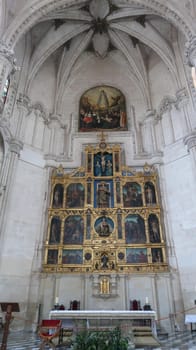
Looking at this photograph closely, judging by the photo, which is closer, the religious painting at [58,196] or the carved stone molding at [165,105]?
the religious painting at [58,196]

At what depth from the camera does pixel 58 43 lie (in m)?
17.8

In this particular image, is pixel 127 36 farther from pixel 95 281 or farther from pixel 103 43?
pixel 95 281

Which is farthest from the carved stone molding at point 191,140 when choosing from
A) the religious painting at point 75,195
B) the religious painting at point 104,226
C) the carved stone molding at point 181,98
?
the religious painting at point 75,195

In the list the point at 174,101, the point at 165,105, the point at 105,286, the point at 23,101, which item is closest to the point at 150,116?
the point at 165,105

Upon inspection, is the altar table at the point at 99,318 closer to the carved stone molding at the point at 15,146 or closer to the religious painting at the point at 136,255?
the religious painting at the point at 136,255

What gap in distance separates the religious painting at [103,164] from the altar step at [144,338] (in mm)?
8486

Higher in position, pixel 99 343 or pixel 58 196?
pixel 58 196

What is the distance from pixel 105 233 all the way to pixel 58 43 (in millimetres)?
12951

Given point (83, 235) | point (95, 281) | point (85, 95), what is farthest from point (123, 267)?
point (85, 95)

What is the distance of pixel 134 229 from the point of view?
1362 cm

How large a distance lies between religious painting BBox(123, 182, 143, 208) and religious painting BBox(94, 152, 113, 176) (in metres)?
1.34

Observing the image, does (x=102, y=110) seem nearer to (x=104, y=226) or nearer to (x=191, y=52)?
(x=191, y=52)

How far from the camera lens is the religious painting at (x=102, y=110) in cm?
1761

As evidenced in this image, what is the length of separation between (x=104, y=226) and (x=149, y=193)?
10.2ft
